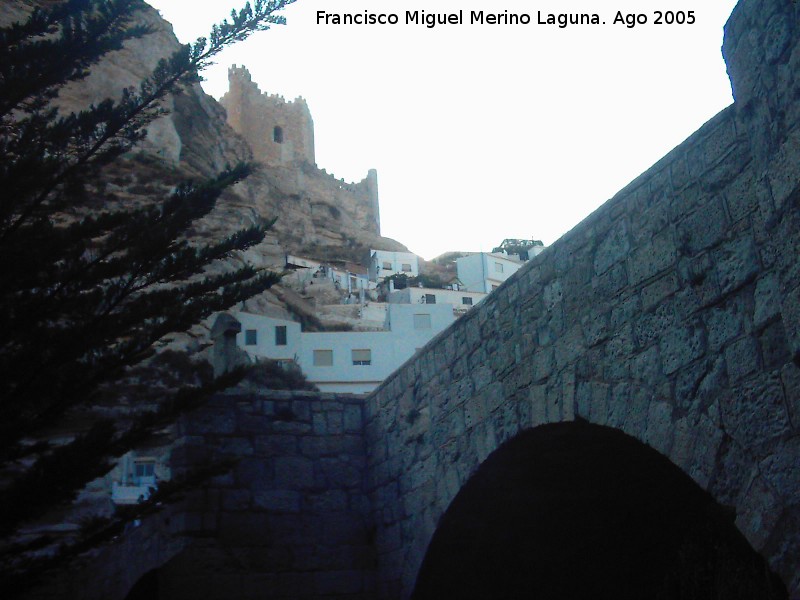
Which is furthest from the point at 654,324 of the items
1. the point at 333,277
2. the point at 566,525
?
the point at 333,277

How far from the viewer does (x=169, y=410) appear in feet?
16.9

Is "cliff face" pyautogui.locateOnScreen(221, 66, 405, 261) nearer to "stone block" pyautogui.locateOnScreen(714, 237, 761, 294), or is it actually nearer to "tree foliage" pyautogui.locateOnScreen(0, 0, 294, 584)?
"tree foliage" pyautogui.locateOnScreen(0, 0, 294, 584)

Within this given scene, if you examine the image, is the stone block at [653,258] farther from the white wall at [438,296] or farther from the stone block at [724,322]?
the white wall at [438,296]

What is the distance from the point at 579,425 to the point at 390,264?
42.5 meters

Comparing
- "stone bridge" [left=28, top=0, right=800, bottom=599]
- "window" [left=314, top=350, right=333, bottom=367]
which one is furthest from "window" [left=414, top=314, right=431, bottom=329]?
"stone bridge" [left=28, top=0, right=800, bottom=599]

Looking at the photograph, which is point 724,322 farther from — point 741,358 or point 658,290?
point 658,290

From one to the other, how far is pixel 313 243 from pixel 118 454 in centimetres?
4461

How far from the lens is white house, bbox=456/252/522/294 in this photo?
129 ft

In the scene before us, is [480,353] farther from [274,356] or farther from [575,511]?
[274,356]

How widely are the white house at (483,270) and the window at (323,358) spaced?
13804 mm

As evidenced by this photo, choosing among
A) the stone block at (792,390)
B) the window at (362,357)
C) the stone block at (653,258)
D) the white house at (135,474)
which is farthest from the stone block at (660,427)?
the window at (362,357)

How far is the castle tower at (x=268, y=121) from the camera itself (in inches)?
2170

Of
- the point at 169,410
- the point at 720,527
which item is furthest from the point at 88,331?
the point at 720,527

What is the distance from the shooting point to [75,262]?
5160 millimetres
